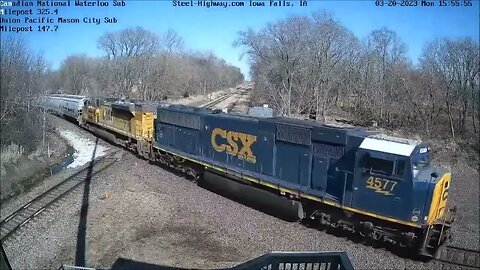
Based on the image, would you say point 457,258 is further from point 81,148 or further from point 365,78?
point 81,148

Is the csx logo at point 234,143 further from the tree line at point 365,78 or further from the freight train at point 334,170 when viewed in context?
the tree line at point 365,78

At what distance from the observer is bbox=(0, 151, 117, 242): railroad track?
7.57 meters

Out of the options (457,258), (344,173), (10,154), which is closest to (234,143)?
(344,173)

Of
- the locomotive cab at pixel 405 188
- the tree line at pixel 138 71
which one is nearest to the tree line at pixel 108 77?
the tree line at pixel 138 71

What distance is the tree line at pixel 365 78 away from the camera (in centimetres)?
965

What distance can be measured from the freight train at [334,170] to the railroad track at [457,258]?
0.22 meters

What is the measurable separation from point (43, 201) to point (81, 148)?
691cm

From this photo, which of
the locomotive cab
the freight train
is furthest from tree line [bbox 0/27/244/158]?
the locomotive cab

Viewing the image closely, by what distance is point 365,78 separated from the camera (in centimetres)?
1172

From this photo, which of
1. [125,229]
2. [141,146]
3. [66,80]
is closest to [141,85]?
[66,80]

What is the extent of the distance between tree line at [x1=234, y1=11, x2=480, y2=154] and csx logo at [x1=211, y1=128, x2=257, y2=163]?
10.3 feet

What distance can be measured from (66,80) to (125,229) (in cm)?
1362

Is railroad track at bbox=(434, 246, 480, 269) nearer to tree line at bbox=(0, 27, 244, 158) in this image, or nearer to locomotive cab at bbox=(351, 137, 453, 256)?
locomotive cab at bbox=(351, 137, 453, 256)

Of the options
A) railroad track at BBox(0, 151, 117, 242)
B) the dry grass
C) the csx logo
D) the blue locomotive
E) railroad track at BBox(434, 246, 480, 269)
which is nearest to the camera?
railroad track at BBox(434, 246, 480, 269)
